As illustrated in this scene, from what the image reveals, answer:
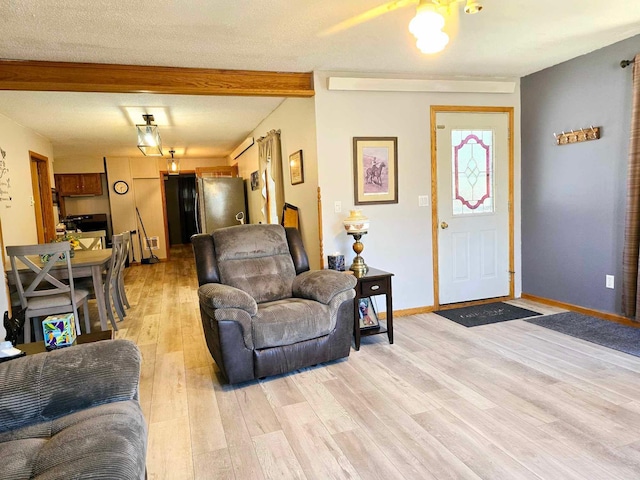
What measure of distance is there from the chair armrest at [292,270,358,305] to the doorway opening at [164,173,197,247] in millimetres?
9938

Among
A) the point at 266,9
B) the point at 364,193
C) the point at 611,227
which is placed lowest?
the point at 611,227

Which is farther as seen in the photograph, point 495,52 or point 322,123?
point 322,123

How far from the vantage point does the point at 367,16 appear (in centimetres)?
274

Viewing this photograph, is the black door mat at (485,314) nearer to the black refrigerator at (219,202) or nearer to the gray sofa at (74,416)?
the gray sofa at (74,416)

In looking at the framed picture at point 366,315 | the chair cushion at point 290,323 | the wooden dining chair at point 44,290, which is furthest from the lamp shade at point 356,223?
the wooden dining chair at point 44,290

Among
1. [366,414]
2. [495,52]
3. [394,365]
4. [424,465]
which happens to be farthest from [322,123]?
[424,465]

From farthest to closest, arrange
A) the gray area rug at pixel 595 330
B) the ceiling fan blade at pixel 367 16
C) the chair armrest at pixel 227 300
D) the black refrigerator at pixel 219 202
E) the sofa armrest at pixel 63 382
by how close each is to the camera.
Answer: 1. the black refrigerator at pixel 219 202
2. the gray area rug at pixel 595 330
3. the chair armrest at pixel 227 300
4. the ceiling fan blade at pixel 367 16
5. the sofa armrest at pixel 63 382

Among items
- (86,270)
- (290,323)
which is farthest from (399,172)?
(86,270)

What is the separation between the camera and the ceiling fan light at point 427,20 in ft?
6.37

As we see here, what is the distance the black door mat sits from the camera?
3990mm

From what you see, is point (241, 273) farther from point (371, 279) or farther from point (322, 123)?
point (322, 123)

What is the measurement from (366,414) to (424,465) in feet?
1.71

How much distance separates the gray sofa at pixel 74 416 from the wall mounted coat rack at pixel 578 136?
409 cm

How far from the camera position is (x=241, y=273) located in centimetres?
329
